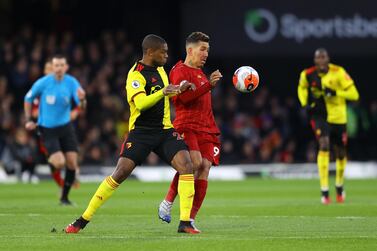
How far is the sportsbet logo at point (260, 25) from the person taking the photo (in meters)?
29.1

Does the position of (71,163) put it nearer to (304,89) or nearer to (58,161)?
(58,161)

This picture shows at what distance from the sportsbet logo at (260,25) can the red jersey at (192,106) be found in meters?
16.5

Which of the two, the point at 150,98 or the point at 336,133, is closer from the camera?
the point at 150,98

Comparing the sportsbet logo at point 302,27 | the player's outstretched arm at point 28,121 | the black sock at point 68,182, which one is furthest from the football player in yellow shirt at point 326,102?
the sportsbet logo at point 302,27

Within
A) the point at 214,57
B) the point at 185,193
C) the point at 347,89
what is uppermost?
the point at 347,89

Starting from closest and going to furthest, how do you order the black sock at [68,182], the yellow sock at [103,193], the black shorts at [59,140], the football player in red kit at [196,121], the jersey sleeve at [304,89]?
the yellow sock at [103,193] < the football player in red kit at [196,121] < the black sock at [68,182] < the black shorts at [59,140] < the jersey sleeve at [304,89]

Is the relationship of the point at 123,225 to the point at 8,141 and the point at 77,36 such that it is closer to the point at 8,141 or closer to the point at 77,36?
the point at 8,141

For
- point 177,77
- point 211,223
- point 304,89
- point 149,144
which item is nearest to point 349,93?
point 304,89

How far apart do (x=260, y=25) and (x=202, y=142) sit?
16.8 m

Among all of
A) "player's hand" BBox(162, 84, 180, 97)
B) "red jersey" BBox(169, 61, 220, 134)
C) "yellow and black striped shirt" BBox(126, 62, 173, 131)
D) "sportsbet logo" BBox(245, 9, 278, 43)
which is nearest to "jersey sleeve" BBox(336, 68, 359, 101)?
"red jersey" BBox(169, 61, 220, 134)

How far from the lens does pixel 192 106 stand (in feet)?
41.9

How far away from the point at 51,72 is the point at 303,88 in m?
4.50

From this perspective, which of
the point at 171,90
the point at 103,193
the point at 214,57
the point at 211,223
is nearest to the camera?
the point at 171,90

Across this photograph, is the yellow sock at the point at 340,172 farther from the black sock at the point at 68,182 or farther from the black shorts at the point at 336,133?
the black sock at the point at 68,182
